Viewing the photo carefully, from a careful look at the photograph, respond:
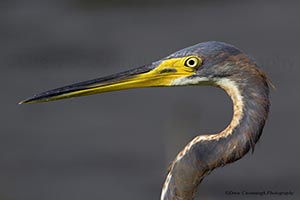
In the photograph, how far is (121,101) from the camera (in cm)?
925

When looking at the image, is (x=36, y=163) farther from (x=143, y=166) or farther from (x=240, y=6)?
(x=240, y=6)

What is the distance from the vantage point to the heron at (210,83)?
4.38 metres

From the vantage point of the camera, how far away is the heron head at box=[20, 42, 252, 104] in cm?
454

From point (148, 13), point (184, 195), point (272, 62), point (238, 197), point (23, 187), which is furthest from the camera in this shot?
point (148, 13)

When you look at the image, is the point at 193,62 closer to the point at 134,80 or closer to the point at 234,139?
the point at 134,80

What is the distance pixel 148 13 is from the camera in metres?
10.3

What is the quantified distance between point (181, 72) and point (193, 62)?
3.6 inches

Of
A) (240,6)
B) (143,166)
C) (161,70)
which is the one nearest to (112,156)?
(143,166)

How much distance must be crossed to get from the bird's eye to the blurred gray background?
7.40ft

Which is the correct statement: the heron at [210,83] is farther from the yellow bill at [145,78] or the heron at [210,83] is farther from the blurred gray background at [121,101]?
the blurred gray background at [121,101]

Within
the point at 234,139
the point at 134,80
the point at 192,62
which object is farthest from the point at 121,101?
the point at 234,139

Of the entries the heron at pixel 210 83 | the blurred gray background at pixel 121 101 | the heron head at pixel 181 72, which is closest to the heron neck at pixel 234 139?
the heron at pixel 210 83

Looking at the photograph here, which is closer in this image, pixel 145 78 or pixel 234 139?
pixel 234 139

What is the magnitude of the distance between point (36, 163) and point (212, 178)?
1.59m
